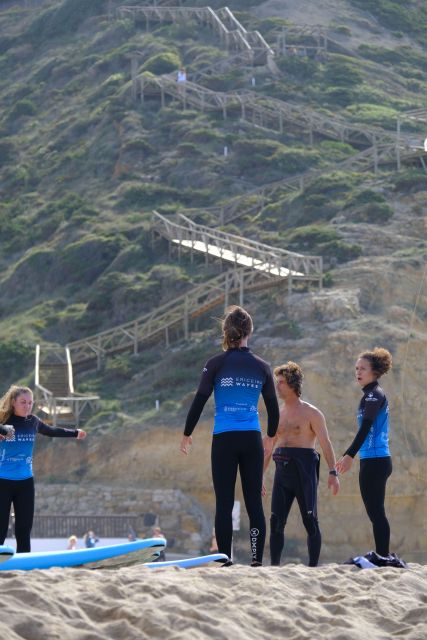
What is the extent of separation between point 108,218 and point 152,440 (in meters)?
15.6

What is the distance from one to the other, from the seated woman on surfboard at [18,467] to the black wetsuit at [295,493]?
6.21 ft

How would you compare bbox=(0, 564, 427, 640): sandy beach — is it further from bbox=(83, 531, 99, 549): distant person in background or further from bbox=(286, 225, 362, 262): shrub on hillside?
bbox=(286, 225, 362, 262): shrub on hillside

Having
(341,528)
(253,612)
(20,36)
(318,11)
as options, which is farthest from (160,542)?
(20,36)

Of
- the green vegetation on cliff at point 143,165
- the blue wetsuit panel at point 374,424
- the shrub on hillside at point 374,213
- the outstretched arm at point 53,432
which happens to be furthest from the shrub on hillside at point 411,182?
the outstretched arm at point 53,432

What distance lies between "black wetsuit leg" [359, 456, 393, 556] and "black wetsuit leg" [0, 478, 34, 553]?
8.40 ft

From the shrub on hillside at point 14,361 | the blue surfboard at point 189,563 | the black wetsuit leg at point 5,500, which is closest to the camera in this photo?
the blue surfboard at point 189,563

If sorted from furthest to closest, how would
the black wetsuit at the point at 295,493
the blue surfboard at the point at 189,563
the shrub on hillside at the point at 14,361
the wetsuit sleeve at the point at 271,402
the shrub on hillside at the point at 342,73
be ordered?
the shrub on hillside at the point at 342,73 → the shrub on hillside at the point at 14,361 → the black wetsuit at the point at 295,493 → the wetsuit sleeve at the point at 271,402 → the blue surfboard at the point at 189,563

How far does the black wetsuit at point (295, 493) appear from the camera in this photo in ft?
36.3

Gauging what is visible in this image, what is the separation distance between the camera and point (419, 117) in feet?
166

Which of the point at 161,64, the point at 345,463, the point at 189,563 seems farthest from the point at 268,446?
the point at 161,64

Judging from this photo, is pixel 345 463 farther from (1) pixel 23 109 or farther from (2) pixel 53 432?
(1) pixel 23 109

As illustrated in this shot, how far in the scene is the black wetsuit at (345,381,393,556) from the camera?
11055 millimetres

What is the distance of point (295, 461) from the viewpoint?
1112cm

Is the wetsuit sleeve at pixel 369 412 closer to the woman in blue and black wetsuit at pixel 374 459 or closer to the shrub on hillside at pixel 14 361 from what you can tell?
the woman in blue and black wetsuit at pixel 374 459
